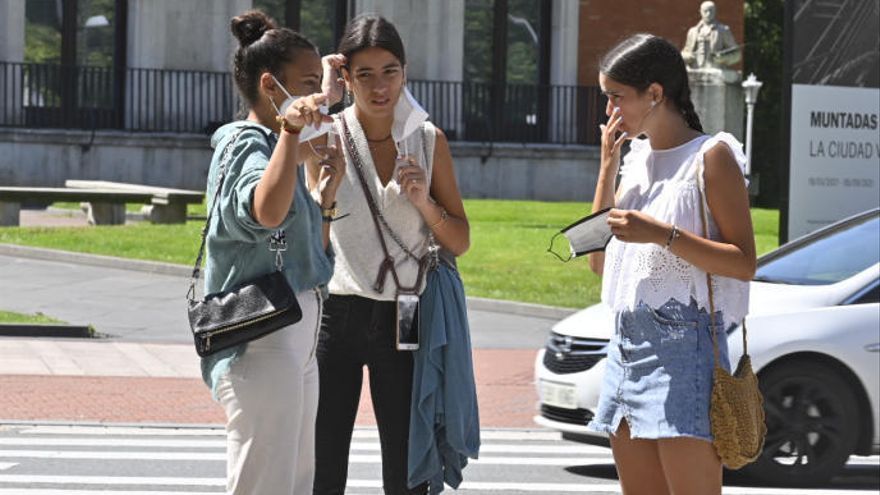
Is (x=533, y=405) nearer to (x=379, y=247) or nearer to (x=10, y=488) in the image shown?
(x=10, y=488)

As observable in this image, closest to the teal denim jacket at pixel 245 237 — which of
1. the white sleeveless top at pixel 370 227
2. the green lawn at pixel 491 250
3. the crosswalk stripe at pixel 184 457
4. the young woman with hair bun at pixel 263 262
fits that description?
the young woman with hair bun at pixel 263 262

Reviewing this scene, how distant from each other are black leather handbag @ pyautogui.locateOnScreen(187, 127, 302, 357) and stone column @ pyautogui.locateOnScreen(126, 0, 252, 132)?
29416 millimetres

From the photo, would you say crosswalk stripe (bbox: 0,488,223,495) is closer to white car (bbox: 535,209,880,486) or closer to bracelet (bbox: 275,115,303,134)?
white car (bbox: 535,209,880,486)

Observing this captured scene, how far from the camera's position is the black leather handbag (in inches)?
201

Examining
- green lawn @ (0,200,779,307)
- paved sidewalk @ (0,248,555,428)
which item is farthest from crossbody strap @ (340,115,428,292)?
green lawn @ (0,200,779,307)

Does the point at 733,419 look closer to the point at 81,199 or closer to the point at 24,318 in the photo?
the point at 24,318

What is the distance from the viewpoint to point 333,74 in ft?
19.3

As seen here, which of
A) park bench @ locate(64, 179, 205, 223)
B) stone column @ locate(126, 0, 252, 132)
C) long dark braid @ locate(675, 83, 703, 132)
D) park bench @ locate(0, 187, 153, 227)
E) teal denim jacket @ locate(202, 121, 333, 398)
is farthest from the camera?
stone column @ locate(126, 0, 252, 132)

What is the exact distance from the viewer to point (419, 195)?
19.8ft

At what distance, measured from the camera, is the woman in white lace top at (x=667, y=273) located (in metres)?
5.17

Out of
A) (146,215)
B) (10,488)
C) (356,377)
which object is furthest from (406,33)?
(356,377)

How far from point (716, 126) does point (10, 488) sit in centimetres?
2307

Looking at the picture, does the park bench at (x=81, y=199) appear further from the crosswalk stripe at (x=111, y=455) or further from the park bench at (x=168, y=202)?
the crosswalk stripe at (x=111, y=455)

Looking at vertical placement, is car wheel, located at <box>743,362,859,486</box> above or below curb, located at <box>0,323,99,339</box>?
above
